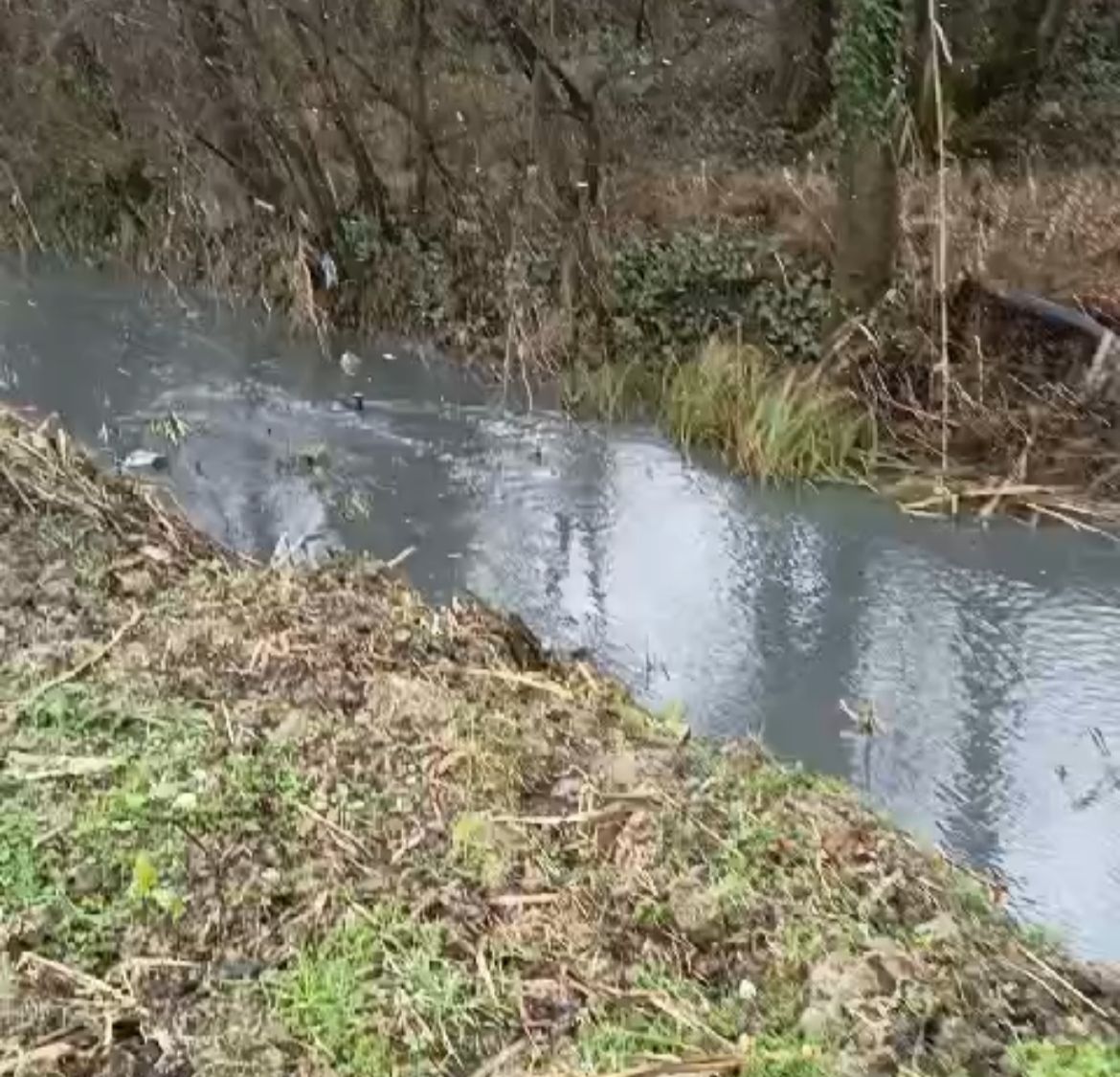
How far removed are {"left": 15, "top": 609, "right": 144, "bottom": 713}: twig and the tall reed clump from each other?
4118 mm

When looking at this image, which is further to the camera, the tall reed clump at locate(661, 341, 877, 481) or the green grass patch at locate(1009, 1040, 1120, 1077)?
the tall reed clump at locate(661, 341, 877, 481)

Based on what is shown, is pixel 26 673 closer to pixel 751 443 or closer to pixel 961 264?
pixel 751 443

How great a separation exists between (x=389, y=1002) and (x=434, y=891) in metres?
0.35

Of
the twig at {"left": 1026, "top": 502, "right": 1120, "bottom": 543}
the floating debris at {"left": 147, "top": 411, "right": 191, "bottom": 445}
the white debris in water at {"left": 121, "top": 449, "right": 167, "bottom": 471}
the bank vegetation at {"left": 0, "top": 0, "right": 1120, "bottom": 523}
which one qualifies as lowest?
the floating debris at {"left": 147, "top": 411, "right": 191, "bottom": 445}

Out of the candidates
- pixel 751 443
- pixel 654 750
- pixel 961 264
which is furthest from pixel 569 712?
pixel 961 264

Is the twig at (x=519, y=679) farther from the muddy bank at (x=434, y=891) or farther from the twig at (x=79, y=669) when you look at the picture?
the twig at (x=79, y=669)

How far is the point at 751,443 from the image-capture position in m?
8.12

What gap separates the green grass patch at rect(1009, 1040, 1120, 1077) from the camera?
9.50ft

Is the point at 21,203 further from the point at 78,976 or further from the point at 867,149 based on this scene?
the point at 78,976

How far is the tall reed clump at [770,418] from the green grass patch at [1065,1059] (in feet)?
16.9

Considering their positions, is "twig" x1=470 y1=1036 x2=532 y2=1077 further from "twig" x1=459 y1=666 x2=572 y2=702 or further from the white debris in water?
the white debris in water

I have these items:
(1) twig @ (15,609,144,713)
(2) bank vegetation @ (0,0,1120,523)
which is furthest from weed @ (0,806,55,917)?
(2) bank vegetation @ (0,0,1120,523)

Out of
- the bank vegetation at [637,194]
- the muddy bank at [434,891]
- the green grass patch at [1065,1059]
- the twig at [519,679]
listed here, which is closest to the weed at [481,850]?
the muddy bank at [434,891]

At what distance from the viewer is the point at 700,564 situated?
23.2 ft
